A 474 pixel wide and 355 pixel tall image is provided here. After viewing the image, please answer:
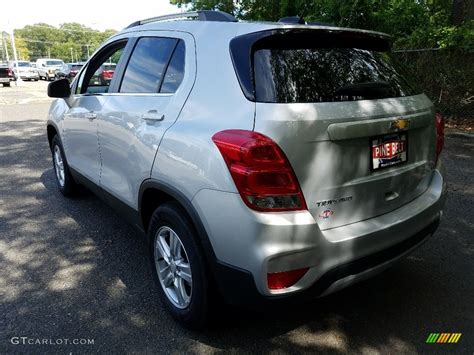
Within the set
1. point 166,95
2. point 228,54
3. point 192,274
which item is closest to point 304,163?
point 228,54

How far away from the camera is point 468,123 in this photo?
9.55 meters

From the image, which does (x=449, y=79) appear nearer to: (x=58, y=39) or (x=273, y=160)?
(x=273, y=160)

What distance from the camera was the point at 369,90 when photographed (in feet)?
7.93

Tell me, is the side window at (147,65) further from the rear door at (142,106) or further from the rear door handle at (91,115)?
the rear door handle at (91,115)

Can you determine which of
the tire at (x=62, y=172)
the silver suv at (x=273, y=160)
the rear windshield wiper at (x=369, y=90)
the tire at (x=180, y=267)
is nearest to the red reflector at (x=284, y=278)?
the silver suv at (x=273, y=160)

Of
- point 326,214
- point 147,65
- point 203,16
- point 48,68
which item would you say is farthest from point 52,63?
point 326,214

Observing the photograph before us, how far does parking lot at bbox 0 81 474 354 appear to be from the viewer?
2.56 m

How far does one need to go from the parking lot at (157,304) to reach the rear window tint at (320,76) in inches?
44.6

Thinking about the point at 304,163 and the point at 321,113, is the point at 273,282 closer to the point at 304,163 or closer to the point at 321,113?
the point at 304,163

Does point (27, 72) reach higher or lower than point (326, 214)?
lower

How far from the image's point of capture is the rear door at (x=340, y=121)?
2.12 meters

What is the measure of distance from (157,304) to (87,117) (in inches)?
71.2

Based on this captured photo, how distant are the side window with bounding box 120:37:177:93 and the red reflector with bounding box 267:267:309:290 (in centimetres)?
151

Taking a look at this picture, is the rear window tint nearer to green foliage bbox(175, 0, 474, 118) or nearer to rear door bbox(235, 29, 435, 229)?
rear door bbox(235, 29, 435, 229)
